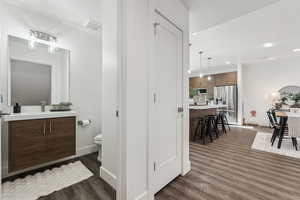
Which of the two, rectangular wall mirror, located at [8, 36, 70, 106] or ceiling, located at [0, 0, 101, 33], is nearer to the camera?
ceiling, located at [0, 0, 101, 33]

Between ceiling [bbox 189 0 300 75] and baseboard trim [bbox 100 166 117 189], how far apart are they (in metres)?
3.10

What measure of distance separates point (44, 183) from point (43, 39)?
2387 millimetres

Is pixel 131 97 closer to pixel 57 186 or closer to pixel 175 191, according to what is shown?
pixel 175 191

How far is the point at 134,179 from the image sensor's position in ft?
4.48

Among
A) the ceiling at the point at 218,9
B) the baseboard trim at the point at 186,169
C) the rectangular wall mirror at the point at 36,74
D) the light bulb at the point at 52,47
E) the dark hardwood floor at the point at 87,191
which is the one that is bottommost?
the dark hardwood floor at the point at 87,191

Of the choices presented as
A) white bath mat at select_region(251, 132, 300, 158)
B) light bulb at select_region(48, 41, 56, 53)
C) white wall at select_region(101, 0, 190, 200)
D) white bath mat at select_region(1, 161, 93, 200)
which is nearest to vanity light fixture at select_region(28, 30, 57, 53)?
light bulb at select_region(48, 41, 56, 53)

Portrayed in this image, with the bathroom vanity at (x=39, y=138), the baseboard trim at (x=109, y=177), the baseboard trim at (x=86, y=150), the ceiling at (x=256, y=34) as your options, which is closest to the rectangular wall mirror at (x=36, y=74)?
the bathroom vanity at (x=39, y=138)

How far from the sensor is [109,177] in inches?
75.4

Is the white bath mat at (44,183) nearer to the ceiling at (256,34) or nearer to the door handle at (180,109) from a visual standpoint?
the door handle at (180,109)

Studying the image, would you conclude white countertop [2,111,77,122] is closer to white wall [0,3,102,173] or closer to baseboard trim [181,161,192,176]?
white wall [0,3,102,173]

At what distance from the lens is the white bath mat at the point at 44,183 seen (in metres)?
1.67

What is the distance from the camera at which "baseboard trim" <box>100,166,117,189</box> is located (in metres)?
1.84

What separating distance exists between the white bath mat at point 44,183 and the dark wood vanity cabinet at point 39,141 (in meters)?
0.20

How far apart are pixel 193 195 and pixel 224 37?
3.67 meters
